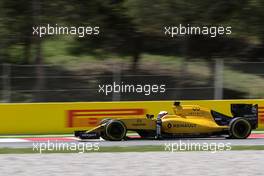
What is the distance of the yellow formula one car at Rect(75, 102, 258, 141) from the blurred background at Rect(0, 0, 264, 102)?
482 cm

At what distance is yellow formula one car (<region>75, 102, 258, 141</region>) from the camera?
14094 millimetres

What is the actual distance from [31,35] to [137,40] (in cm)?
439

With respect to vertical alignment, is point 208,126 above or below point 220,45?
below

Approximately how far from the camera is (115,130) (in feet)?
46.6

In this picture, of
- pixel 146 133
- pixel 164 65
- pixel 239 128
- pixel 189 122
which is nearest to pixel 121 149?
pixel 146 133

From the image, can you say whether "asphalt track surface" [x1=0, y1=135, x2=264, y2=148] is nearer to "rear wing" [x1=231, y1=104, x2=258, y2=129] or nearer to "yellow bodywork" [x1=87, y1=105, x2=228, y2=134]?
"yellow bodywork" [x1=87, y1=105, x2=228, y2=134]

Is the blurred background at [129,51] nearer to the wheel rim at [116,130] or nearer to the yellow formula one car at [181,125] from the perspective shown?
the yellow formula one car at [181,125]

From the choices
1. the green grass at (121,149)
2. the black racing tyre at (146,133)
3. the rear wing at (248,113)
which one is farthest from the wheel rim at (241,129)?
the black racing tyre at (146,133)

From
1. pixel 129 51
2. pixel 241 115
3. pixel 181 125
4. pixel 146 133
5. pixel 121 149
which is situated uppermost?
pixel 129 51

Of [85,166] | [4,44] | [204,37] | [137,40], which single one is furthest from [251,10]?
[85,166]

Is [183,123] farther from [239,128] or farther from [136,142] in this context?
[239,128]

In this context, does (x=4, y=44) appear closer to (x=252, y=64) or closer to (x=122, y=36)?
(x=122, y=36)

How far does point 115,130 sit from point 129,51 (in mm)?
10996

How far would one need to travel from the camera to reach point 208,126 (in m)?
14.4
